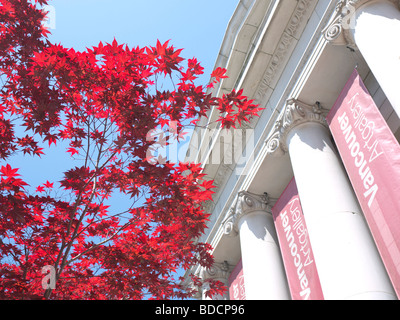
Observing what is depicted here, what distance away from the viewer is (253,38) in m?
12.7

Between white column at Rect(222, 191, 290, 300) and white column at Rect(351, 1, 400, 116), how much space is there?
6495mm

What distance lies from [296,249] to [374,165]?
12.0 feet

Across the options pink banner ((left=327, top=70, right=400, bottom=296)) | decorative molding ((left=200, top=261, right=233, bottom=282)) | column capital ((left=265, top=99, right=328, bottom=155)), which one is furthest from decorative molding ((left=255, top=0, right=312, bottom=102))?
decorative molding ((left=200, top=261, right=233, bottom=282))

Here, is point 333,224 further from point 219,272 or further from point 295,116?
point 219,272

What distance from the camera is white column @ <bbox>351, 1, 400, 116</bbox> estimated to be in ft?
22.1

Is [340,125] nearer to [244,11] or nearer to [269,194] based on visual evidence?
[269,194]

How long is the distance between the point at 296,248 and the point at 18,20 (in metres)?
8.86

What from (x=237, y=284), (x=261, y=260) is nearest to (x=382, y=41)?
(x=261, y=260)

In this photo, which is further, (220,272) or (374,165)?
(220,272)

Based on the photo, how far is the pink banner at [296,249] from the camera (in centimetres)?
886

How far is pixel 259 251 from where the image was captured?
11844 mm

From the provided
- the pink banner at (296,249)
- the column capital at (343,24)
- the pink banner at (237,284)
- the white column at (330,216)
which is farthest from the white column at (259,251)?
the column capital at (343,24)

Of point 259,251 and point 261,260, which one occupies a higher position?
point 259,251

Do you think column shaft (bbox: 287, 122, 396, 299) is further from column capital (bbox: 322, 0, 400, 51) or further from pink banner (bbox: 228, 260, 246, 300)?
pink banner (bbox: 228, 260, 246, 300)
